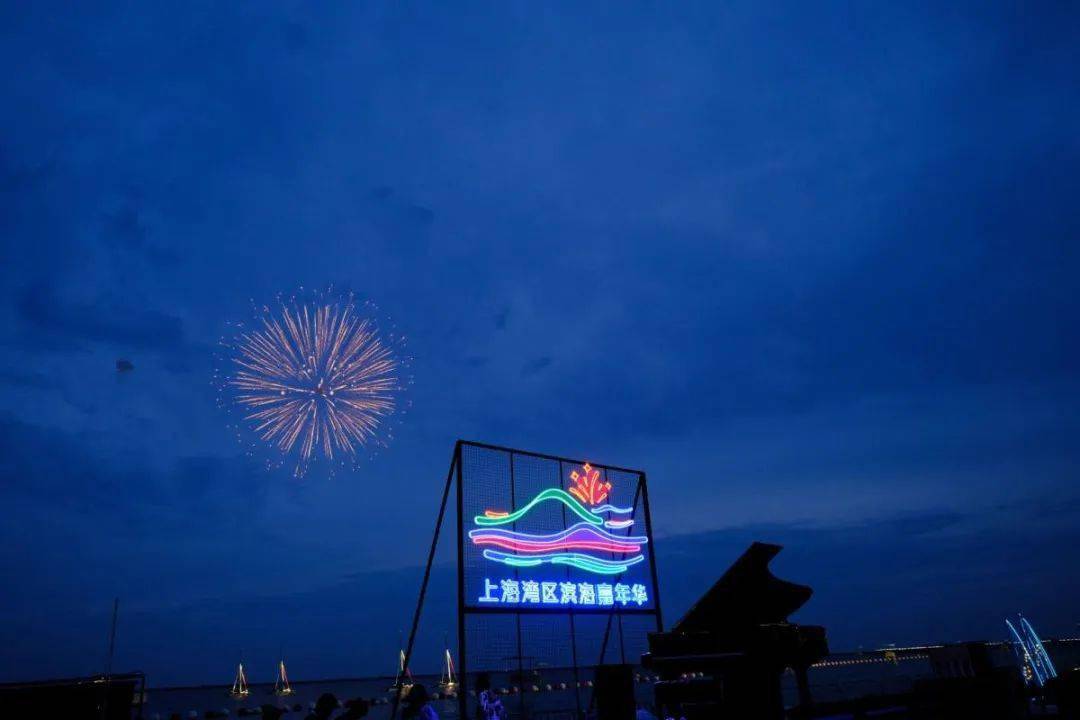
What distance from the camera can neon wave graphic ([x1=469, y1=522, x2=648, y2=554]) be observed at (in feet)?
43.8

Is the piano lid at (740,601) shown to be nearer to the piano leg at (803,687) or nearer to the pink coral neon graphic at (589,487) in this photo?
the piano leg at (803,687)

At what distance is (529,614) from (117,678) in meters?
7.09

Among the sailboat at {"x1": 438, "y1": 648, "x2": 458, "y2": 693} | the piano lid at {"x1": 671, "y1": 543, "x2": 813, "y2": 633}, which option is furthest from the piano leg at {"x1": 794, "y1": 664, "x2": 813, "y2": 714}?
the sailboat at {"x1": 438, "y1": 648, "x2": 458, "y2": 693}

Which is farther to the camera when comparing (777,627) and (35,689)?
(35,689)

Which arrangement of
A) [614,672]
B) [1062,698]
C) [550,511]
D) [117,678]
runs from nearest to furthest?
[614,672], [117,678], [1062,698], [550,511]

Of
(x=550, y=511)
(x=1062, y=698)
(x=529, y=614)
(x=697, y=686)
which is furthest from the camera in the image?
(x=550, y=511)

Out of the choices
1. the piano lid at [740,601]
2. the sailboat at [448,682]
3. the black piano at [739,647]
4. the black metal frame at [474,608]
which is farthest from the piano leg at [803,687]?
the sailboat at [448,682]

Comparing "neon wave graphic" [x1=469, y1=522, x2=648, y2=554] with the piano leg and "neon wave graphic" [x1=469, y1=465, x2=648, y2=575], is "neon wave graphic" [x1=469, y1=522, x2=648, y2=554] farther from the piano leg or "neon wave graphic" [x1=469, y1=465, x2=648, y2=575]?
the piano leg

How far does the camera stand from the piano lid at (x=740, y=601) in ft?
18.6

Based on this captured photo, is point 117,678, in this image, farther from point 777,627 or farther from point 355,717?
point 777,627

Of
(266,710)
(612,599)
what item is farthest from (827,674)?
(266,710)

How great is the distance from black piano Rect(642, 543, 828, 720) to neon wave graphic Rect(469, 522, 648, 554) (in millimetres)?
7704

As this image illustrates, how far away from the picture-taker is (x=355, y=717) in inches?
343

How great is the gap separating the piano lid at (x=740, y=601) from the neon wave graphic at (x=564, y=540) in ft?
25.6
